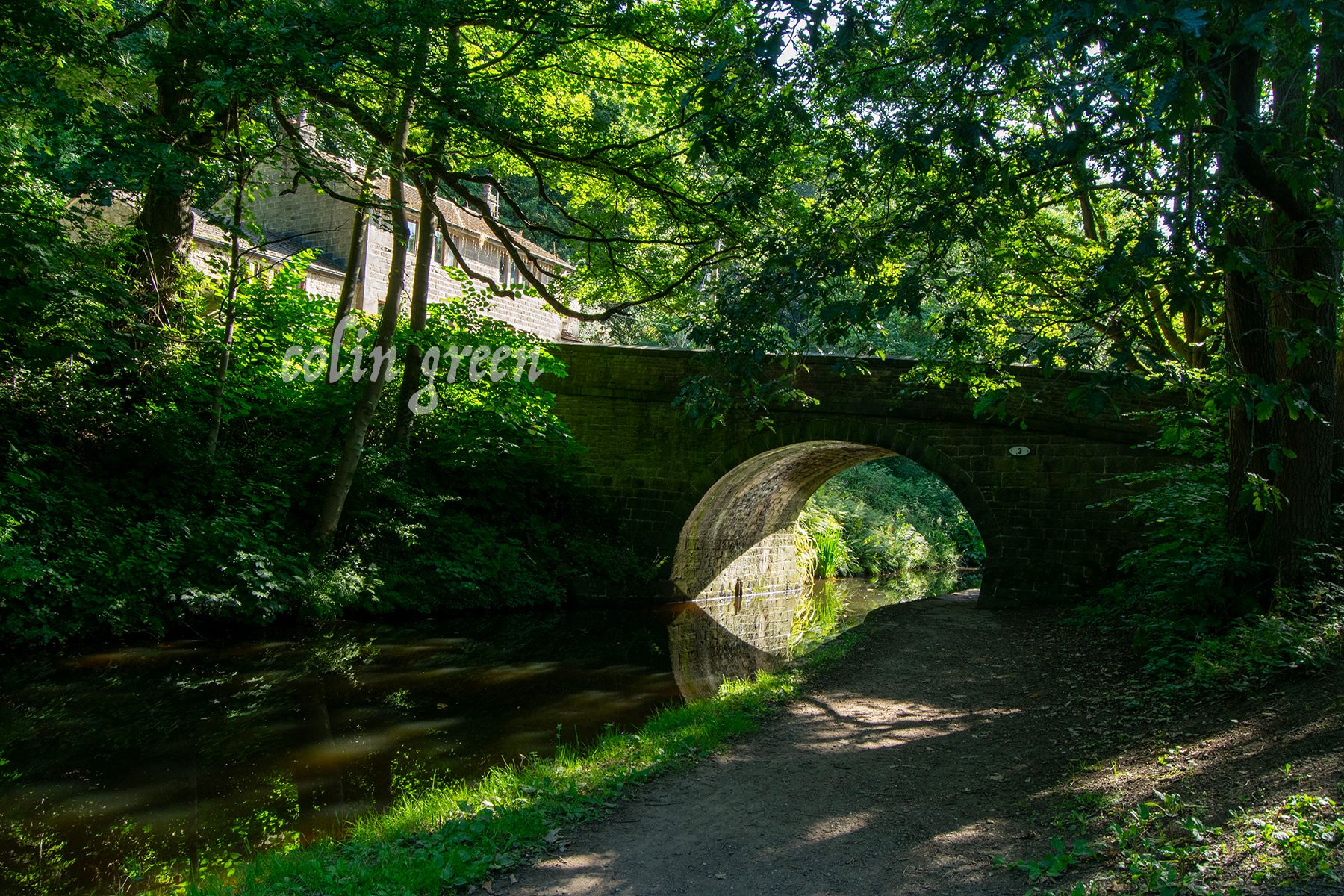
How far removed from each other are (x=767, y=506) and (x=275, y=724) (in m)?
12.2

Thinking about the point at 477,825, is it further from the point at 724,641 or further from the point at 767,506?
the point at 767,506

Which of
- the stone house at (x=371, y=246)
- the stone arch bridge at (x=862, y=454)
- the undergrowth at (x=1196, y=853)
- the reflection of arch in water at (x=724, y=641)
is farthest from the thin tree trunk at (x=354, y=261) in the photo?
the undergrowth at (x=1196, y=853)

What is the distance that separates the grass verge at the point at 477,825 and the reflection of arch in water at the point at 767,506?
776 cm

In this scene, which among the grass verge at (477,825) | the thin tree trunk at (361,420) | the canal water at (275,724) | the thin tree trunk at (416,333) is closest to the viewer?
the grass verge at (477,825)

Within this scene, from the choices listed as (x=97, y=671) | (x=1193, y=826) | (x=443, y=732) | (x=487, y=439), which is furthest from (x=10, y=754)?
(x=487, y=439)

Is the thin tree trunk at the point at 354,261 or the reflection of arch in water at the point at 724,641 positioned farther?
the thin tree trunk at the point at 354,261

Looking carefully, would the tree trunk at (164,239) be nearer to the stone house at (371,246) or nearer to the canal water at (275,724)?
the canal water at (275,724)

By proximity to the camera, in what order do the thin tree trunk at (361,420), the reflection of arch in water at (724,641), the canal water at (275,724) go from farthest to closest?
the thin tree trunk at (361,420), the reflection of arch in water at (724,641), the canal water at (275,724)

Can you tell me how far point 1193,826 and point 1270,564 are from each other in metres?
3.62

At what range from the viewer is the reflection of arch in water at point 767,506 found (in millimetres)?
12789

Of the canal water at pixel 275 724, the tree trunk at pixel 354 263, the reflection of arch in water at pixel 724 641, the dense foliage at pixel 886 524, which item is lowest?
the reflection of arch in water at pixel 724 641

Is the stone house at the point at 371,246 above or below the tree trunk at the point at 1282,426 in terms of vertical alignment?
above

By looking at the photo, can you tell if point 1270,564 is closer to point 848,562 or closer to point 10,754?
point 10,754

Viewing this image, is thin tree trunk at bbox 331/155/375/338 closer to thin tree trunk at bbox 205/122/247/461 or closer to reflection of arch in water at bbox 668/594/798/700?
thin tree trunk at bbox 205/122/247/461
